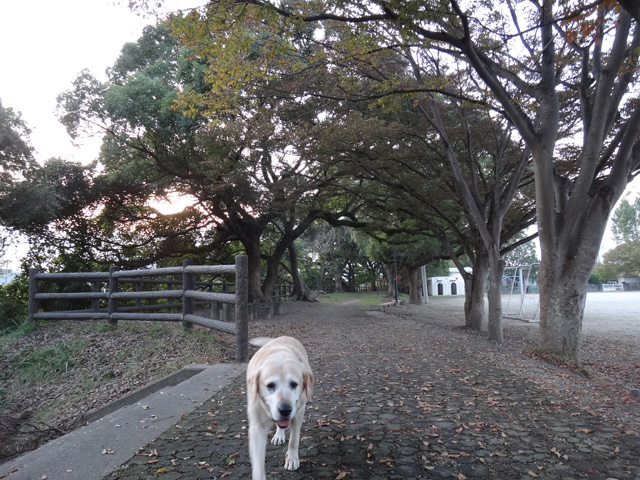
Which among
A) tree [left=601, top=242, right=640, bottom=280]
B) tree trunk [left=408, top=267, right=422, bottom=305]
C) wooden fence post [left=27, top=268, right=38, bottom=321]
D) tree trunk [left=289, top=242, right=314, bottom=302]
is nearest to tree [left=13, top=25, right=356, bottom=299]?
wooden fence post [left=27, top=268, right=38, bottom=321]

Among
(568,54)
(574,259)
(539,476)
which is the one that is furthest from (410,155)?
(539,476)

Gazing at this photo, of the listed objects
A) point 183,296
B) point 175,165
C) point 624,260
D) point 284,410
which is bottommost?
point 284,410

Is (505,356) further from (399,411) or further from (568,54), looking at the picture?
(568,54)

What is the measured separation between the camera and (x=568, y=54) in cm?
924

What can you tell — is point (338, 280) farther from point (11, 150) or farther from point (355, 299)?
point (11, 150)

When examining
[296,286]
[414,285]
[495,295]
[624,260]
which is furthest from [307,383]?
[624,260]

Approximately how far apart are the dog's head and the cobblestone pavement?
23.7 inches

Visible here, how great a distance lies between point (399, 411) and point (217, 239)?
54.5 ft

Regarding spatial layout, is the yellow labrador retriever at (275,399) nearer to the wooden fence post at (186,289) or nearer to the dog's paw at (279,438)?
the dog's paw at (279,438)

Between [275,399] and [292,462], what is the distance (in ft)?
2.31

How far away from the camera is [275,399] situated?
8.77ft

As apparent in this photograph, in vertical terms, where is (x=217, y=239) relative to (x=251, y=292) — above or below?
above

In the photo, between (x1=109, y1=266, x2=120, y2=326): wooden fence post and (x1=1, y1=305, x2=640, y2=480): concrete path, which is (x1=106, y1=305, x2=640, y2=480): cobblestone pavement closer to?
(x1=1, y1=305, x2=640, y2=480): concrete path

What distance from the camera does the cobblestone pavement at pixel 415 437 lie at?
2994mm
